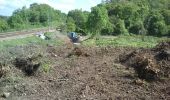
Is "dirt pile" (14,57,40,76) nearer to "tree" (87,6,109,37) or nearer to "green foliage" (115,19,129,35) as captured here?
"tree" (87,6,109,37)

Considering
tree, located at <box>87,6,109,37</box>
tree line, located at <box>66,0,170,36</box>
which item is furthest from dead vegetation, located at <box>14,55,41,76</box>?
tree line, located at <box>66,0,170,36</box>

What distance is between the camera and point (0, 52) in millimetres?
26594

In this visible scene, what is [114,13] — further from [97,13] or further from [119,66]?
[119,66]

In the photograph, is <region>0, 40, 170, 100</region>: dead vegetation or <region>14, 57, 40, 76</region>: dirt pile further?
<region>14, 57, 40, 76</region>: dirt pile

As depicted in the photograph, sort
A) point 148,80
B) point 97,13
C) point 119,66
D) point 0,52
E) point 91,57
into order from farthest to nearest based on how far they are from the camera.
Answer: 1. point 97,13
2. point 91,57
3. point 0,52
4. point 119,66
5. point 148,80

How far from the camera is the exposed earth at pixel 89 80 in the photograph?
54.1 ft

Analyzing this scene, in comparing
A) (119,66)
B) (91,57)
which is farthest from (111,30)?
(119,66)

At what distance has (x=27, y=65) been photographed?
68.9 ft

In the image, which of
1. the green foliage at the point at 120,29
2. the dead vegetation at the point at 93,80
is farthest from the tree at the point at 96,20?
the dead vegetation at the point at 93,80

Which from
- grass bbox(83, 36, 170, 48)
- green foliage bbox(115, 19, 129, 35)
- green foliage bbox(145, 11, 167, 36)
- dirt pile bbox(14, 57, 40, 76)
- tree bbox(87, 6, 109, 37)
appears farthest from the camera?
green foliage bbox(115, 19, 129, 35)

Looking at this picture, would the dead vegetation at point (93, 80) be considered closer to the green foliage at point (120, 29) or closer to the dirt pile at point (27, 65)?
the dirt pile at point (27, 65)

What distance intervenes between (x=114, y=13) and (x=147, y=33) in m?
10.3

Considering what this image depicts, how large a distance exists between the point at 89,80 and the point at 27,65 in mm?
3667

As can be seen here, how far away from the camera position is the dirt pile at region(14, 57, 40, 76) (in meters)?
20.6
